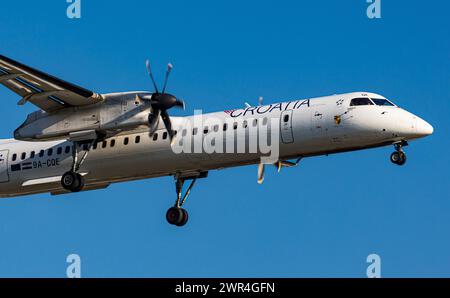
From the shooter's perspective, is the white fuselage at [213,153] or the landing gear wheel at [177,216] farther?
the landing gear wheel at [177,216]

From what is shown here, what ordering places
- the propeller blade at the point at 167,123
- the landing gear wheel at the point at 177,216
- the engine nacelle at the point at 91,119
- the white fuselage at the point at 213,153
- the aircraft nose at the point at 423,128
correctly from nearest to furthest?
the aircraft nose at the point at 423,128 < the white fuselage at the point at 213,153 < the engine nacelle at the point at 91,119 < the propeller blade at the point at 167,123 < the landing gear wheel at the point at 177,216

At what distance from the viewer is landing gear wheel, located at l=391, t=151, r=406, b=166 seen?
94.3 ft

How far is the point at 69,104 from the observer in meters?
31.7

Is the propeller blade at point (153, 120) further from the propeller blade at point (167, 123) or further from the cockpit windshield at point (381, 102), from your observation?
the cockpit windshield at point (381, 102)

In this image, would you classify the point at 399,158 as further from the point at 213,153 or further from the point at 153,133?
the point at 153,133

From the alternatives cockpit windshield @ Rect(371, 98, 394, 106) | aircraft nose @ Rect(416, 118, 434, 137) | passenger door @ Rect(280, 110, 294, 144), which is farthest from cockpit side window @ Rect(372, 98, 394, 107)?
passenger door @ Rect(280, 110, 294, 144)

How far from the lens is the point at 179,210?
3369 cm

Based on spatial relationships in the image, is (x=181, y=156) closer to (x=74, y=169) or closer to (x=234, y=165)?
(x=234, y=165)

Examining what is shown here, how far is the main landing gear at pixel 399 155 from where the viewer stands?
2873 centimetres

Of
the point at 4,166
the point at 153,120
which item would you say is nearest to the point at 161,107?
the point at 153,120

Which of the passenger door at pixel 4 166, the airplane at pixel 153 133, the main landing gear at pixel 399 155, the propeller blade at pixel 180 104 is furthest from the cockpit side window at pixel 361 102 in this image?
the passenger door at pixel 4 166

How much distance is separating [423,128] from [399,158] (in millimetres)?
1226
